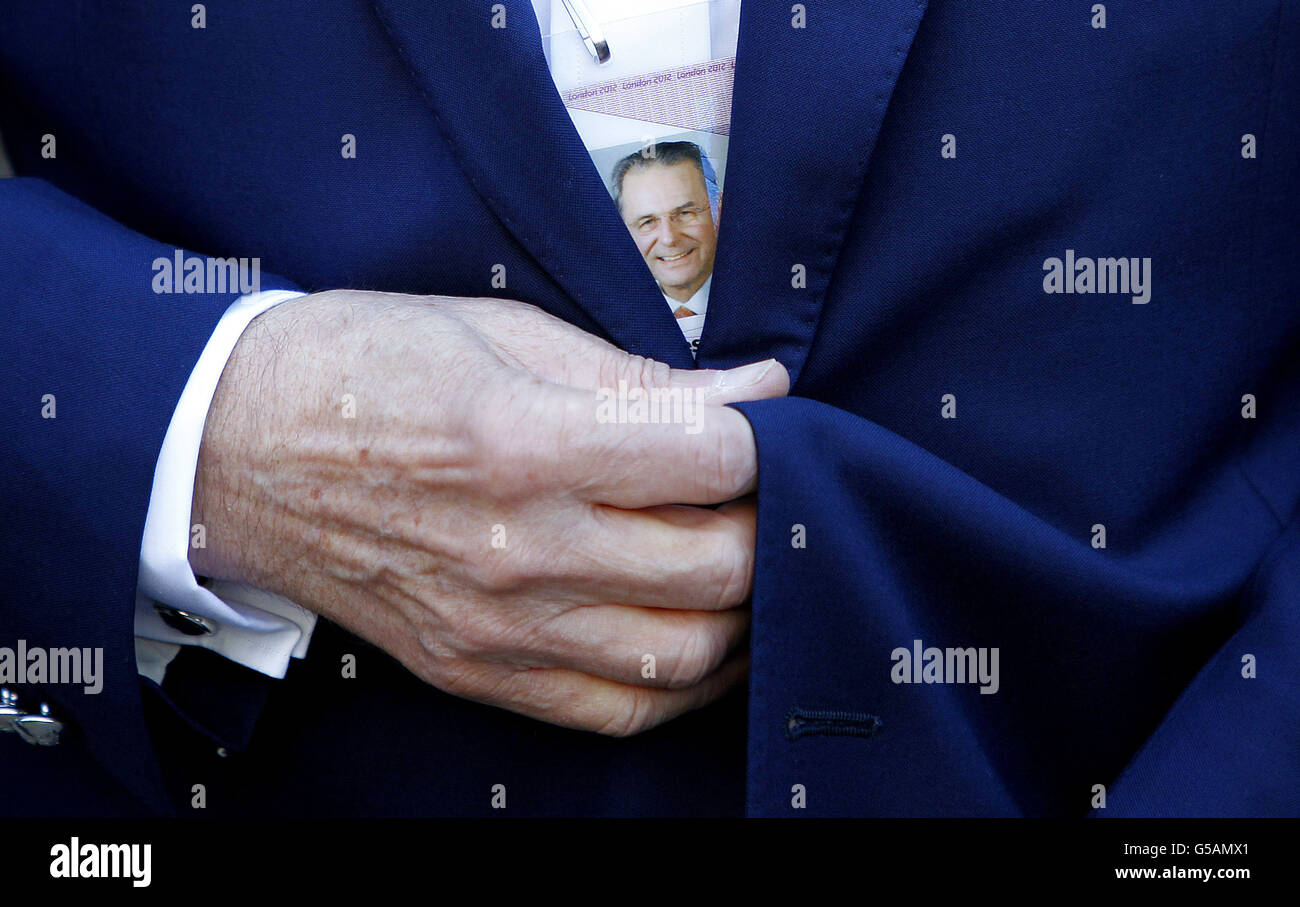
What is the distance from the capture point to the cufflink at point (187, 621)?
3.10 feet

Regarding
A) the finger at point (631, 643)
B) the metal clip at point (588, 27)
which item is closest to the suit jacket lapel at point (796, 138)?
the metal clip at point (588, 27)

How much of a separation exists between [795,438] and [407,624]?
389 mm

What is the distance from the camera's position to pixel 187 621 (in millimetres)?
948

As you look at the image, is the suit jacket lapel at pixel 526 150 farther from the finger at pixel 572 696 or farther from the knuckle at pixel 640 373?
the finger at pixel 572 696

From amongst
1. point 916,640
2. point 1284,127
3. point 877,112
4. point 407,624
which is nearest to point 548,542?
point 407,624

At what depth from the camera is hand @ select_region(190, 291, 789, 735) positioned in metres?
0.80

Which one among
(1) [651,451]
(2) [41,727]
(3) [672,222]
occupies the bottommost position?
(2) [41,727]

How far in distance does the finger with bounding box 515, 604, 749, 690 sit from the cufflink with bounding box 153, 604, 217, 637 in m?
0.33

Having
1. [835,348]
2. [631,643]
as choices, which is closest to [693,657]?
[631,643]

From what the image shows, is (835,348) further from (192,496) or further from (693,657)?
(192,496)

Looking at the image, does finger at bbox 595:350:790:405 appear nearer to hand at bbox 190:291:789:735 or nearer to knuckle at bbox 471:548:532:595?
hand at bbox 190:291:789:735

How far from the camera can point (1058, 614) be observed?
911 millimetres

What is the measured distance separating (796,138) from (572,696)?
1.76ft
